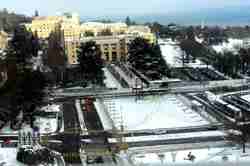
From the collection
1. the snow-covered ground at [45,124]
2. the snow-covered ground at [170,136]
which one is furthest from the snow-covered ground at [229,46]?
→ the snow-covered ground at [45,124]

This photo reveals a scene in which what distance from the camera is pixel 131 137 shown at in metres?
3.68

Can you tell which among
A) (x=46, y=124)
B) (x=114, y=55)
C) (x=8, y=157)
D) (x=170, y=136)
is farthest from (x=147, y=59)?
(x=8, y=157)

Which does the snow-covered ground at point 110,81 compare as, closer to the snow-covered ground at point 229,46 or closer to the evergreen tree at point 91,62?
the evergreen tree at point 91,62

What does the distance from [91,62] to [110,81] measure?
0.35 metres

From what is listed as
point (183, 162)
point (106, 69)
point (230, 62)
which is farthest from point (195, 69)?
point (183, 162)

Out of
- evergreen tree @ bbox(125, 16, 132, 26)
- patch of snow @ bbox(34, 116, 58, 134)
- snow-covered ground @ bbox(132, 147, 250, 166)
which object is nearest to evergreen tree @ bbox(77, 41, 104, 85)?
evergreen tree @ bbox(125, 16, 132, 26)

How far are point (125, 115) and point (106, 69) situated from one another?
3.39 feet

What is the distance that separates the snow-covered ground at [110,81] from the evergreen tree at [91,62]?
5cm

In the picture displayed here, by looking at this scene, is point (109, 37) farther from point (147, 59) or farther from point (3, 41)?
point (3, 41)

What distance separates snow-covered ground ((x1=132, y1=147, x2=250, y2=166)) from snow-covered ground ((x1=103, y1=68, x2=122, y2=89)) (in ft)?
5.73

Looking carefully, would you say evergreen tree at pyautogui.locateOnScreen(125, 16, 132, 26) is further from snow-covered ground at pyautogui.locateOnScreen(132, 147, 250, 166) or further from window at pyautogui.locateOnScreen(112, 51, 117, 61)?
snow-covered ground at pyautogui.locateOnScreen(132, 147, 250, 166)

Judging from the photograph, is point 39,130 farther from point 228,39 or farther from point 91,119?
point 228,39

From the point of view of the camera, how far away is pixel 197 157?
10.5 feet

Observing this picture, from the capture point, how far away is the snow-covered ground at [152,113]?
391 cm
